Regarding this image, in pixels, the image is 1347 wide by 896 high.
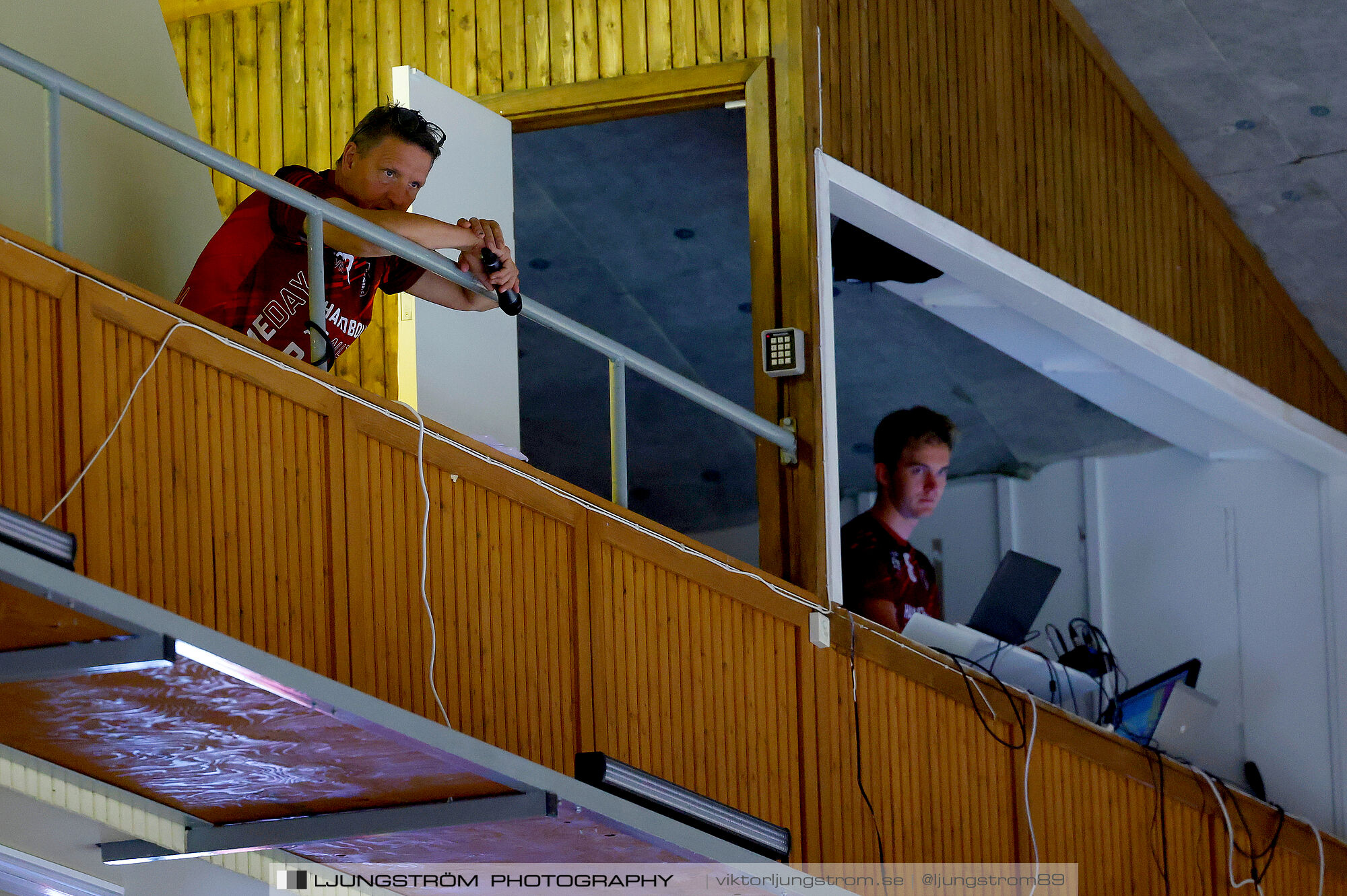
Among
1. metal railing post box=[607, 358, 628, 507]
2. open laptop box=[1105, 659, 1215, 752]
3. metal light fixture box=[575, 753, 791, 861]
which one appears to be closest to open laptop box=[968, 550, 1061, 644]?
open laptop box=[1105, 659, 1215, 752]

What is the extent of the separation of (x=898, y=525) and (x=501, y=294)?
7.43ft

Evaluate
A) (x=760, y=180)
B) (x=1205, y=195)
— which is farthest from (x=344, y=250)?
(x=1205, y=195)

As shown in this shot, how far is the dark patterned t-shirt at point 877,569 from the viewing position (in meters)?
5.57

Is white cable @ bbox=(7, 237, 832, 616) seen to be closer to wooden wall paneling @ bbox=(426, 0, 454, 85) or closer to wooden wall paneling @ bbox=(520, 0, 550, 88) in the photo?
wooden wall paneling @ bbox=(520, 0, 550, 88)

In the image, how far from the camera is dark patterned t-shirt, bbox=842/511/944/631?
5.57m

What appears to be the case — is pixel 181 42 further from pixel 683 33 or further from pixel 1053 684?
pixel 1053 684

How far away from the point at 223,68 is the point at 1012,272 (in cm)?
282

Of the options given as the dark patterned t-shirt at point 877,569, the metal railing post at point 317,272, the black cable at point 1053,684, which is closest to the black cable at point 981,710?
the dark patterned t-shirt at point 877,569

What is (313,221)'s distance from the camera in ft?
11.7

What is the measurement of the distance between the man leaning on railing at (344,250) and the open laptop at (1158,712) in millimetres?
3329

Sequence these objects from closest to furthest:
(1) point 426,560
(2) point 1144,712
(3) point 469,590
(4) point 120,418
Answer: (4) point 120,418
(1) point 426,560
(3) point 469,590
(2) point 1144,712

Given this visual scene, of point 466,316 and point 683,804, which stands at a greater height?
point 466,316

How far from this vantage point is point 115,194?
13.1 ft

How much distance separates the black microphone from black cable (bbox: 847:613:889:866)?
1.58 metres
